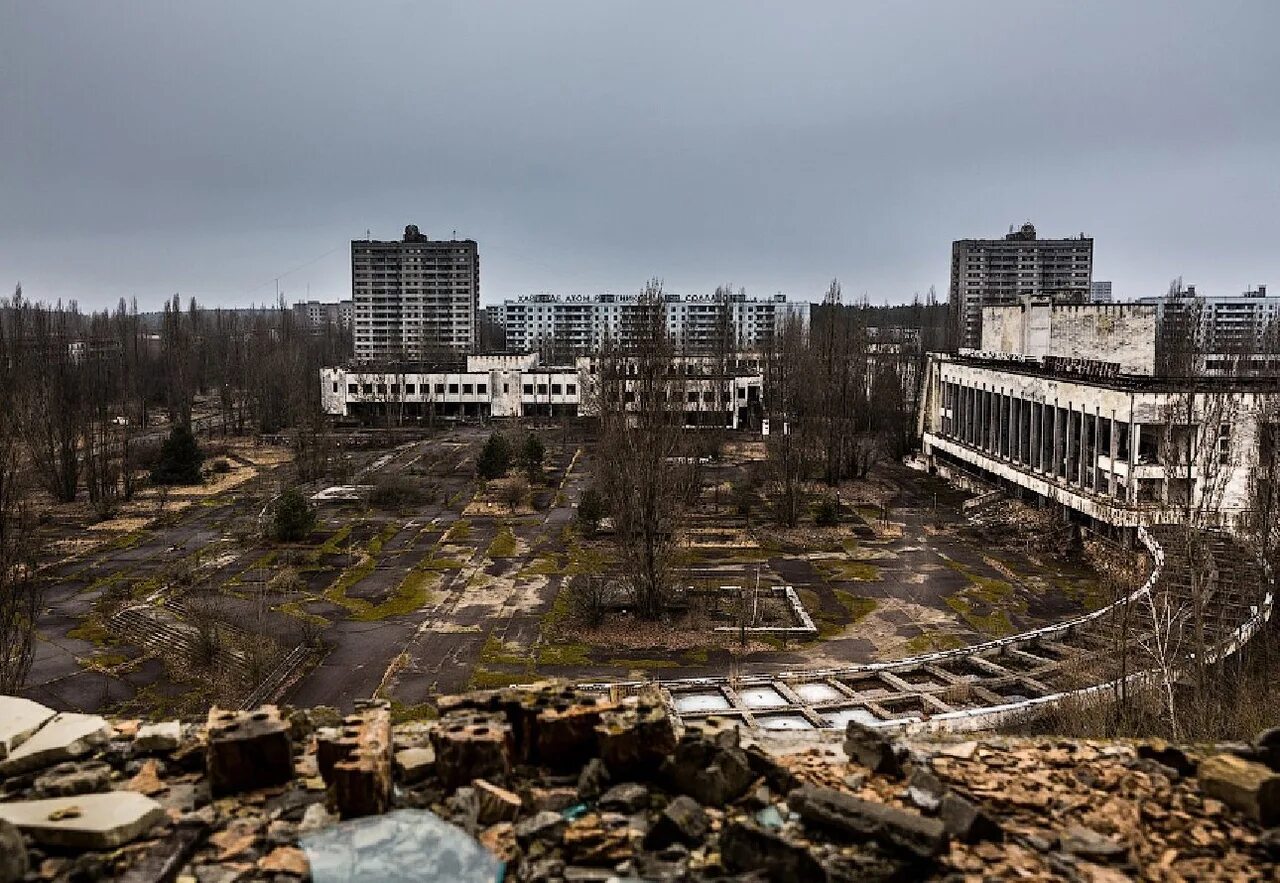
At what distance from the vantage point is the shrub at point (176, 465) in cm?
4341

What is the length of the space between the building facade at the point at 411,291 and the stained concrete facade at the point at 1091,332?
77.8 meters

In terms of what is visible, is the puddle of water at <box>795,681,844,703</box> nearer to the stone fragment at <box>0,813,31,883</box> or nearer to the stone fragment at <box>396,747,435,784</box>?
the stone fragment at <box>396,747,435,784</box>

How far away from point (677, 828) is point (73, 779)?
399 cm

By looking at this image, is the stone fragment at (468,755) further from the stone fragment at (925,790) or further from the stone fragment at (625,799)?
the stone fragment at (925,790)

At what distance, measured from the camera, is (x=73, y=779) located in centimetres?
626

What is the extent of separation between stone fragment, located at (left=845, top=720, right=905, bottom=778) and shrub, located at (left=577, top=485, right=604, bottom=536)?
25563 millimetres

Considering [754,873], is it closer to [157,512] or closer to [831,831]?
[831,831]

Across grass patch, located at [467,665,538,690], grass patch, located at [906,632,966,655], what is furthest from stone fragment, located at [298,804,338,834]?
grass patch, located at [906,632,966,655]

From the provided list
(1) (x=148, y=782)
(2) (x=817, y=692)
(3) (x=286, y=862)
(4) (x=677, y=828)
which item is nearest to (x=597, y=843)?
(4) (x=677, y=828)

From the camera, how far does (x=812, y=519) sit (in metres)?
36.0

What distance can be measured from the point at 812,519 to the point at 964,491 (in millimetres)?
10613

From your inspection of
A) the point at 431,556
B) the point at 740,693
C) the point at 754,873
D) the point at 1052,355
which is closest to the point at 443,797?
the point at 754,873

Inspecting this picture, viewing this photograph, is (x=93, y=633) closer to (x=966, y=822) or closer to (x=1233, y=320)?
(x=966, y=822)

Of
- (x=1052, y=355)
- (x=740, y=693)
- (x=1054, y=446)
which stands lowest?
(x=740, y=693)
